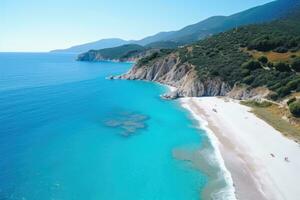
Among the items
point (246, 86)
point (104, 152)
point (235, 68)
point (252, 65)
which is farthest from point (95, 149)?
point (252, 65)

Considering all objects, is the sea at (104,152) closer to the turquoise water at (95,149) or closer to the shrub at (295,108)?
the turquoise water at (95,149)

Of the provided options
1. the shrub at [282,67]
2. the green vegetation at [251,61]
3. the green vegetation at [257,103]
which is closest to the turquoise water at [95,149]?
the green vegetation at [257,103]

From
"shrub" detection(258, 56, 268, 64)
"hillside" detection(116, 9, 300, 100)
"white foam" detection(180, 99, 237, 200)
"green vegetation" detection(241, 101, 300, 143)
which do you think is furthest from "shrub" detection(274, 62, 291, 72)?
"white foam" detection(180, 99, 237, 200)

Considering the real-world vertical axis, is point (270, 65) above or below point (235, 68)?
above

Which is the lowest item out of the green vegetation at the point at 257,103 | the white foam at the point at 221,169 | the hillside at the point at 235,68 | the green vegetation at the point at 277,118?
the white foam at the point at 221,169

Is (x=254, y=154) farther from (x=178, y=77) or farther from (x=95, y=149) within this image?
(x=178, y=77)

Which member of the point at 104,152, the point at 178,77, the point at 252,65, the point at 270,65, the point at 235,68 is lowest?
the point at 104,152

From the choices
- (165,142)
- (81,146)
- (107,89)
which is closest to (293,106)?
(165,142)
